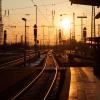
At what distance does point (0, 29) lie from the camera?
102 m

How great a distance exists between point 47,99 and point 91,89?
424 centimetres

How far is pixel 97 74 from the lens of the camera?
1409 inches

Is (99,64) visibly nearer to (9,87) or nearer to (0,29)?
(9,87)

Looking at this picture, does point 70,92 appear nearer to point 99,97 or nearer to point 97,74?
point 99,97

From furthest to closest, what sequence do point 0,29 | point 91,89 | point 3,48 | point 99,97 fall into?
point 3,48, point 0,29, point 91,89, point 99,97

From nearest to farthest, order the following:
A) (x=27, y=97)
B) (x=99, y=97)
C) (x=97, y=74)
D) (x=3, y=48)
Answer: (x=99, y=97) → (x=27, y=97) → (x=97, y=74) → (x=3, y=48)

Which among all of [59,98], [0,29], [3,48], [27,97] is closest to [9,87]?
[27,97]

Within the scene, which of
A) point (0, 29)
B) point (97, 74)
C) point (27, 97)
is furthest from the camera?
point (0, 29)

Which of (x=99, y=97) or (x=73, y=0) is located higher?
(x=73, y=0)

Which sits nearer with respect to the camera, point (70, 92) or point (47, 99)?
point (47, 99)

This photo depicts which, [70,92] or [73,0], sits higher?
[73,0]

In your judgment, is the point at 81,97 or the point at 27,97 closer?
the point at 81,97

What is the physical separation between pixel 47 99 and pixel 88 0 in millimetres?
10336

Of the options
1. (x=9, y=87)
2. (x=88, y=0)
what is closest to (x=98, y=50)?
(x=88, y=0)
